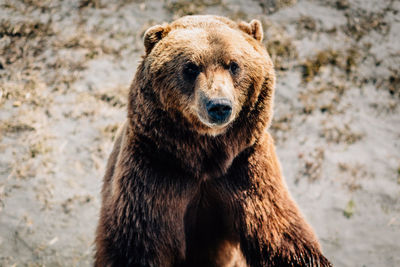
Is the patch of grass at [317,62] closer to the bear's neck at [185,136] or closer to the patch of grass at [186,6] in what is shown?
the patch of grass at [186,6]

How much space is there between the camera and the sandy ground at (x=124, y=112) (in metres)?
5.11

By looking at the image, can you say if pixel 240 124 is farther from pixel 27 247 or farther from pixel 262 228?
pixel 27 247

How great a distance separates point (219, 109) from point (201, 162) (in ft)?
1.94

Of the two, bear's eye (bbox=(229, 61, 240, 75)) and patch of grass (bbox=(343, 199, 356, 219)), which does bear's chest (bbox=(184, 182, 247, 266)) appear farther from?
patch of grass (bbox=(343, 199, 356, 219))

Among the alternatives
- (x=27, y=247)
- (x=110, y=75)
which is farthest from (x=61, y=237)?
(x=110, y=75)

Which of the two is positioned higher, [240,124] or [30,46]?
[240,124]

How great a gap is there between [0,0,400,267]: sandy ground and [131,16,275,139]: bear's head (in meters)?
2.54

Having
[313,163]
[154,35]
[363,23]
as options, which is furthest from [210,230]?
[363,23]

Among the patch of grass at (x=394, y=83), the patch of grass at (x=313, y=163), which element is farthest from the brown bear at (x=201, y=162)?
the patch of grass at (x=394, y=83)

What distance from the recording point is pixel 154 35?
10.8 feet

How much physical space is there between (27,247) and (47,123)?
1781mm

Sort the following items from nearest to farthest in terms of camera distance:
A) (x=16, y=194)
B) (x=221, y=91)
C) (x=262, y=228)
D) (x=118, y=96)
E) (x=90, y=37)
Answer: (x=221, y=91) < (x=262, y=228) < (x=16, y=194) < (x=118, y=96) < (x=90, y=37)

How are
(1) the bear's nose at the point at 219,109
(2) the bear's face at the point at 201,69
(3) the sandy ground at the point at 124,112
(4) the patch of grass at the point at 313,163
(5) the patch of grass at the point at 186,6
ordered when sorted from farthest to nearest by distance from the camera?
(5) the patch of grass at the point at 186,6, (4) the patch of grass at the point at 313,163, (3) the sandy ground at the point at 124,112, (2) the bear's face at the point at 201,69, (1) the bear's nose at the point at 219,109

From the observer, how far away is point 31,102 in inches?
239
